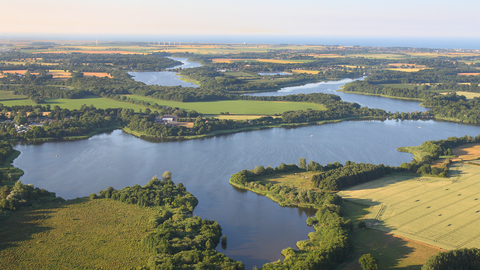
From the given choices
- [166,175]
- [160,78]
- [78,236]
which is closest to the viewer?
[78,236]

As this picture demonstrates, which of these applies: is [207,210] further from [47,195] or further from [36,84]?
[36,84]

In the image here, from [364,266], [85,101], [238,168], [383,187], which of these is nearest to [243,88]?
[85,101]

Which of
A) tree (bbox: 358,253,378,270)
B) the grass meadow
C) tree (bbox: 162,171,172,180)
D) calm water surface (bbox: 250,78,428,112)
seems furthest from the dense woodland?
calm water surface (bbox: 250,78,428,112)

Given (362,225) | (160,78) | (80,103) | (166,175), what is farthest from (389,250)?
(160,78)

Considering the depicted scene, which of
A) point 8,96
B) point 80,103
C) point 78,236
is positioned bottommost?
point 78,236

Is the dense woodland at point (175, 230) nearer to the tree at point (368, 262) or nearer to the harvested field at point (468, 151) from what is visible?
the tree at point (368, 262)

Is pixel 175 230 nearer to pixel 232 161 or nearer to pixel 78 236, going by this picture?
pixel 78 236

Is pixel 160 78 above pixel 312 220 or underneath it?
above

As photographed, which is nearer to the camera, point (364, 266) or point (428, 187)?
point (364, 266)
